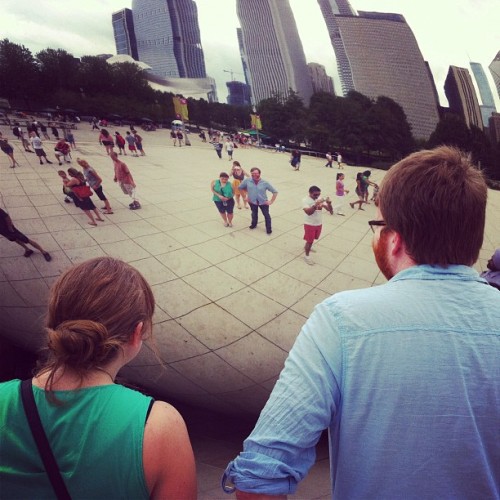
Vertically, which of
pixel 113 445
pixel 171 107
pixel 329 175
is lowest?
pixel 113 445

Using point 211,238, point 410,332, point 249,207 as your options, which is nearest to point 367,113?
point 249,207

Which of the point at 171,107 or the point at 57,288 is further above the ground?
the point at 171,107

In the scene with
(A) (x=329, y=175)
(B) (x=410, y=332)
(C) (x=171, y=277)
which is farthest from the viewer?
(A) (x=329, y=175)

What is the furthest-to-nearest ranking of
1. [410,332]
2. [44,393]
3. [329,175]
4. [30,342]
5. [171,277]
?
[30,342] → [329,175] → [171,277] → [44,393] → [410,332]

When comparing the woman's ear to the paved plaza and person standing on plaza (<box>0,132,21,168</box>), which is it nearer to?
the paved plaza

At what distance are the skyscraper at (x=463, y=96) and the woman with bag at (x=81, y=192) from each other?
2.51 meters

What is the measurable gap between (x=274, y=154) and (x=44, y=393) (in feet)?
6.51

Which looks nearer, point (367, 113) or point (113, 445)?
point (113, 445)

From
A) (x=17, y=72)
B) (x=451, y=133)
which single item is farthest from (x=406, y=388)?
(x=17, y=72)

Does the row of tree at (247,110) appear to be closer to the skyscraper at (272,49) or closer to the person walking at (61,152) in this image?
the skyscraper at (272,49)

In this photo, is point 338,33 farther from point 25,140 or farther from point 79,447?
point 79,447

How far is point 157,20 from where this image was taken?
2.12 meters

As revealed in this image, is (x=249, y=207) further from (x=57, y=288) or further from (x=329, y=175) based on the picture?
(x=57, y=288)

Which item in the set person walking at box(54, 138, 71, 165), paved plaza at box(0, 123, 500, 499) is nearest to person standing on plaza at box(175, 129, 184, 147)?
paved plaza at box(0, 123, 500, 499)
